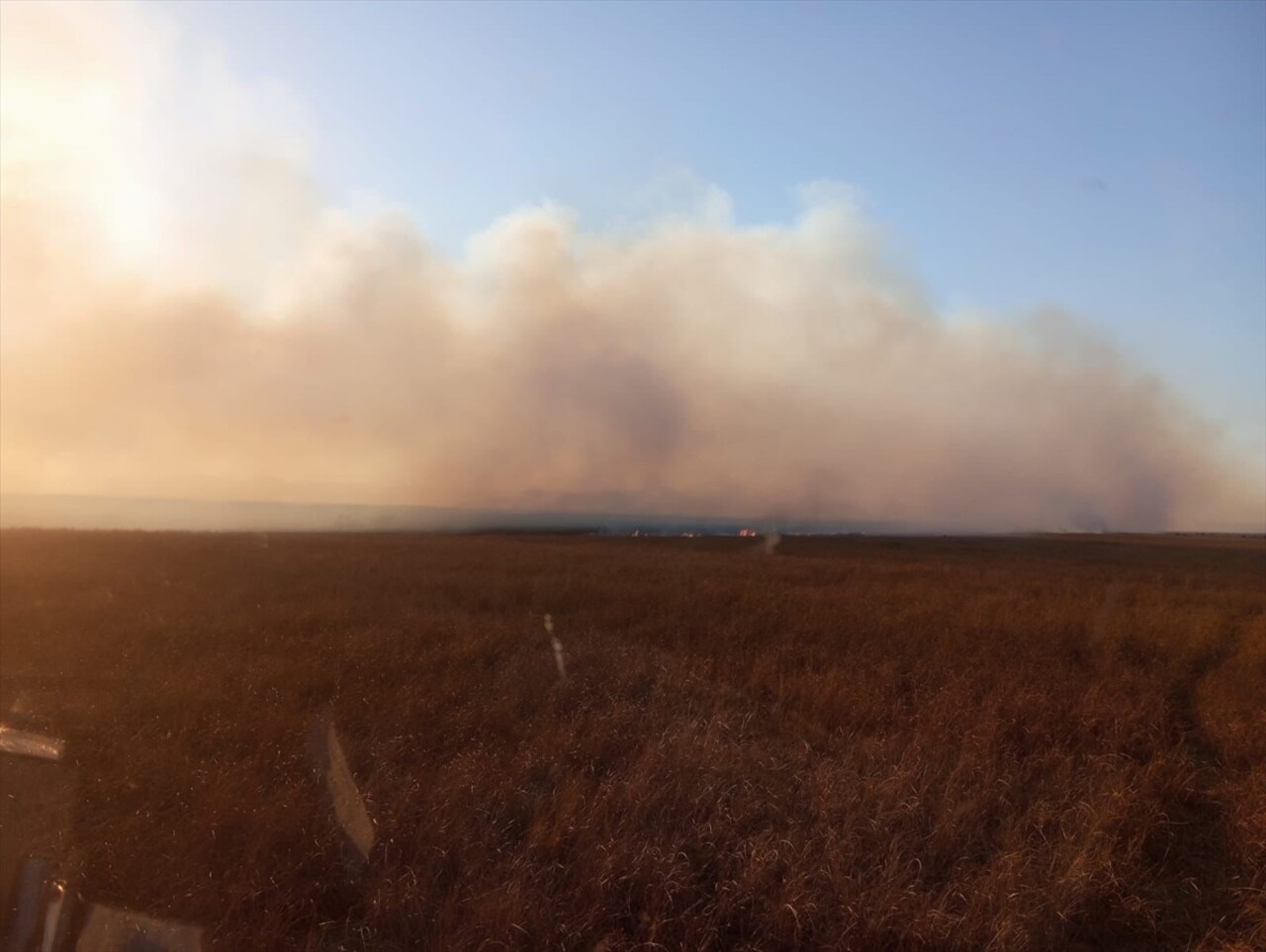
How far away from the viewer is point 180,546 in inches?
1158

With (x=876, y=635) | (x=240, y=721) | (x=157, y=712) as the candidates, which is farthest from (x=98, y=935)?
(x=876, y=635)

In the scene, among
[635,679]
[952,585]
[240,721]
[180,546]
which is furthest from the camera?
[180,546]

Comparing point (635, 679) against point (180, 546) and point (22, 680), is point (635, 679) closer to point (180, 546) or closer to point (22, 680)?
point (22, 680)

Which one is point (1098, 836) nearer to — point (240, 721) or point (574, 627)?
point (240, 721)

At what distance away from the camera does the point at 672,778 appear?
227 inches

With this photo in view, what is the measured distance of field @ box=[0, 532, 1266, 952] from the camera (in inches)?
173

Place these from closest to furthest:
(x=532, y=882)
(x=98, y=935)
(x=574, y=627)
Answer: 1. (x=98, y=935)
2. (x=532, y=882)
3. (x=574, y=627)

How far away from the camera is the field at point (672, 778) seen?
4395mm

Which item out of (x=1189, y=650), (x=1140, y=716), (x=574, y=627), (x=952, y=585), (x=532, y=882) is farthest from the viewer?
(x=952, y=585)

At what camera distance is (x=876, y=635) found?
11383 mm

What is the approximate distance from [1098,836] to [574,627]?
8013 mm

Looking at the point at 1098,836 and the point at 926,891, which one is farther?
the point at 1098,836

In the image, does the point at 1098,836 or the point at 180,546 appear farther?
the point at 180,546

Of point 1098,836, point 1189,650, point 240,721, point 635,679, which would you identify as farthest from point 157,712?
point 1189,650
